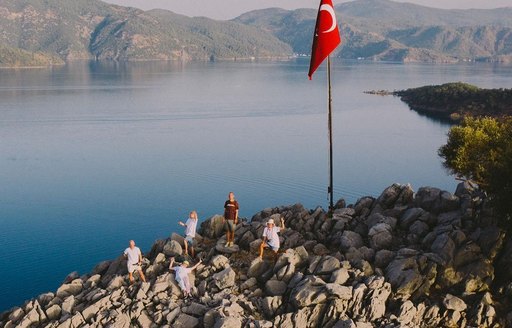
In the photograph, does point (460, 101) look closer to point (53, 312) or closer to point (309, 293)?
point (309, 293)

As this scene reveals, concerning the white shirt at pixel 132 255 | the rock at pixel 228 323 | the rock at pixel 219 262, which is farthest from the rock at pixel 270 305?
the white shirt at pixel 132 255

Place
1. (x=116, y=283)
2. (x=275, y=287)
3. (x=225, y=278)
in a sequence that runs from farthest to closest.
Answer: (x=116, y=283) → (x=225, y=278) → (x=275, y=287)

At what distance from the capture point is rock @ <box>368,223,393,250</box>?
2819 centimetres

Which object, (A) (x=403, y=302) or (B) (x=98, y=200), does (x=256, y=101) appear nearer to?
(B) (x=98, y=200)

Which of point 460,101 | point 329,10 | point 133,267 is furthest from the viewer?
point 460,101

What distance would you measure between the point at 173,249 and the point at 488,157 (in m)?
19.4

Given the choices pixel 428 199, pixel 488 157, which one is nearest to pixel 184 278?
pixel 428 199

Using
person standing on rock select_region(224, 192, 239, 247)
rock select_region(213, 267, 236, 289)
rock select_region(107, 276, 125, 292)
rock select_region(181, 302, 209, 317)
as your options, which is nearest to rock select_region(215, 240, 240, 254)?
person standing on rock select_region(224, 192, 239, 247)

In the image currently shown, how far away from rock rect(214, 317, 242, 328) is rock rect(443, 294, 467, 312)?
9.25m

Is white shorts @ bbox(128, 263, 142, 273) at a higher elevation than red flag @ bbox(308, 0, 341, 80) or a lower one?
lower

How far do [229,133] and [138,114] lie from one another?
3358cm

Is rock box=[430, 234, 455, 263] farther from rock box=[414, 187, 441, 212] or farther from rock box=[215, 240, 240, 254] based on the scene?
rock box=[215, 240, 240, 254]

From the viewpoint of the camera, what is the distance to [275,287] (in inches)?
995

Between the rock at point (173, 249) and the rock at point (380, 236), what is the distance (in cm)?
1049
